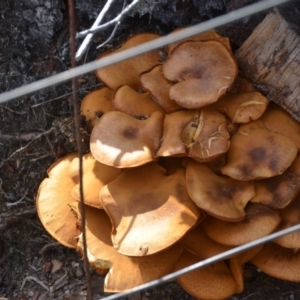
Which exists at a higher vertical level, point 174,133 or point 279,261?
point 174,133

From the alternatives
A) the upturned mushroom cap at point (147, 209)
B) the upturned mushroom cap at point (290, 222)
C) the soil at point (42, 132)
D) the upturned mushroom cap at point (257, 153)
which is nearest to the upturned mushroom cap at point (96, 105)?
the soil at point (42, 132)

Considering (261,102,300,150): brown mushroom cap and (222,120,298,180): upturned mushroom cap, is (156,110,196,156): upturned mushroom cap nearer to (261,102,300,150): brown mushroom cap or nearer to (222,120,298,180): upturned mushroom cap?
(222,120,298,180): upturned mushroom cap

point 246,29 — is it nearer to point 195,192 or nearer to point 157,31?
point 157,31

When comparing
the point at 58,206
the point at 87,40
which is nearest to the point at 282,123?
the point at 87,40

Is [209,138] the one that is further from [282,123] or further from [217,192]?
[282,123]

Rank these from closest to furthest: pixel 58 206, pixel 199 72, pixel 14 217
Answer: pixel 199 72 < pixel 58 206 < pixel 14 217

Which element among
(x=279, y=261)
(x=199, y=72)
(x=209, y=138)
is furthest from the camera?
(x=279, y=261)

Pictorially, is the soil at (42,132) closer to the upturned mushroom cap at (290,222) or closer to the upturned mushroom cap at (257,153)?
the upturned mushroom cap at (290,222)
